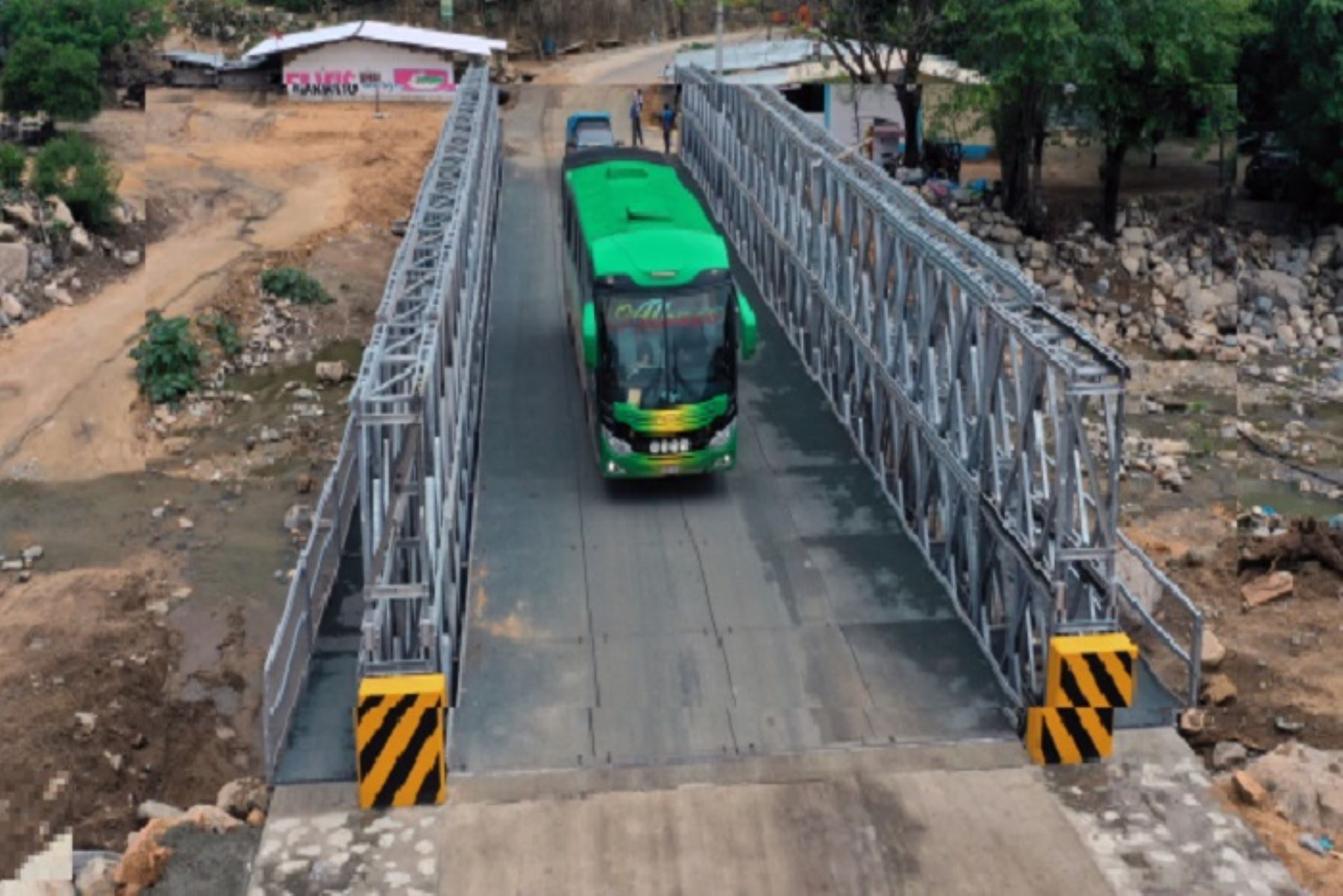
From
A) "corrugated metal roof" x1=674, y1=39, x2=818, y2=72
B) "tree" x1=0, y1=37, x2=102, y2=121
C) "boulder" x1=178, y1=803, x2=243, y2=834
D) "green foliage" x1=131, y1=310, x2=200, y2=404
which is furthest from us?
"corrugated metal roof" x1=674, y1=39, x2=818, y2=72

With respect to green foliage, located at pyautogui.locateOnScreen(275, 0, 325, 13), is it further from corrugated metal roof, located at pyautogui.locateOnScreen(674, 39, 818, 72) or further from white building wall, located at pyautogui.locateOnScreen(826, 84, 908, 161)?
white building wall, located at pyautogui.locateOnScreen(826, 84, 908, 161)

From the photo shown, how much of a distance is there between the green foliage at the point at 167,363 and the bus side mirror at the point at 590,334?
40.7 ft

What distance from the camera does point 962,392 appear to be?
1620 centimetres

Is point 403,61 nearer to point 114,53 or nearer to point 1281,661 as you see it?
point 114,53

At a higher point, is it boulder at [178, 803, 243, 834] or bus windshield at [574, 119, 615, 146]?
bus windshield at [574, 119, 615, 146]

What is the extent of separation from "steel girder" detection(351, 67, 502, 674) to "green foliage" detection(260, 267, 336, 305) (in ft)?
42.6

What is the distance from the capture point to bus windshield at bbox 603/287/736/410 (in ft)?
59.7

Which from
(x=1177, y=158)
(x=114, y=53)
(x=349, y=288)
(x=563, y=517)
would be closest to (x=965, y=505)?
(x=563, y=517)

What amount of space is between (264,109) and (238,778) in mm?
39753

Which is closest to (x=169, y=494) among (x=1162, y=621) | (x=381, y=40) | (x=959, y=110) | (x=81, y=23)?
(x=1162, y=621)

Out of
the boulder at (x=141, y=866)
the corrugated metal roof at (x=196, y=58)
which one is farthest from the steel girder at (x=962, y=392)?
the corrugated metal roof at (x=196, y=58)

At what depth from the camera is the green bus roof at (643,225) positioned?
18.4 metres

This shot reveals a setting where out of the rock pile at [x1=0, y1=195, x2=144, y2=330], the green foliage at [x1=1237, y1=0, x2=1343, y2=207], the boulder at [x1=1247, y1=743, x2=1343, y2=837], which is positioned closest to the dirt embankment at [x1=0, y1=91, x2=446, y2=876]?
the rock pile at [x1=0, y1=195, x2=144, y2=330]

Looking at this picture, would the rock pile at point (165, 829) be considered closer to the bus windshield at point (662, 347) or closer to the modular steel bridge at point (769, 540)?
the modular steel bridge at point (769, 540)
